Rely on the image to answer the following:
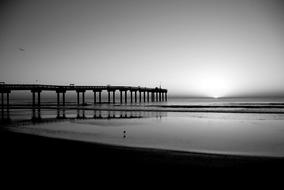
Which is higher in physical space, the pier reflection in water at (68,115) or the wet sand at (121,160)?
the wet sand at (121,160)

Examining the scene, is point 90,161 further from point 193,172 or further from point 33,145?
point 33,145

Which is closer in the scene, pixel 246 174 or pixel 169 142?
pixel 246 174

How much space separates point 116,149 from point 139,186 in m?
4.17

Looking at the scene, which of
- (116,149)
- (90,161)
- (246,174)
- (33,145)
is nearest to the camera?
(246,174)

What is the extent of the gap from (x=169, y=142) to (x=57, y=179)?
253 inches

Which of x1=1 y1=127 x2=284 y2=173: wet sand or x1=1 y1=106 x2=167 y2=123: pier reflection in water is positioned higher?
x1=1 y1=127 x2=284 y2=173: wet sand

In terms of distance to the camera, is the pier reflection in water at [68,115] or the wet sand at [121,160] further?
the pier reflection in water at [68,115]

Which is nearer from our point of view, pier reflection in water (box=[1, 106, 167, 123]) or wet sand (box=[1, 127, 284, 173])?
wet sand (box=[1, 127, 284, 173])

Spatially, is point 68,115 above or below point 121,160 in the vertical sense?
below

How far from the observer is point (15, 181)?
527 cm

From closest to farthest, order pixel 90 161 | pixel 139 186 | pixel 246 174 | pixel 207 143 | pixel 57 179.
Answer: pixel 139 186
pixel 57 179
pixel 246 174
pixel 90 161
pixel 207 143

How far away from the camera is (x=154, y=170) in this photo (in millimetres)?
6301

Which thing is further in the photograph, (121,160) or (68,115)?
(68,115)

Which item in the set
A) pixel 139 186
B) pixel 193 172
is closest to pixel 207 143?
pixel 193 172
